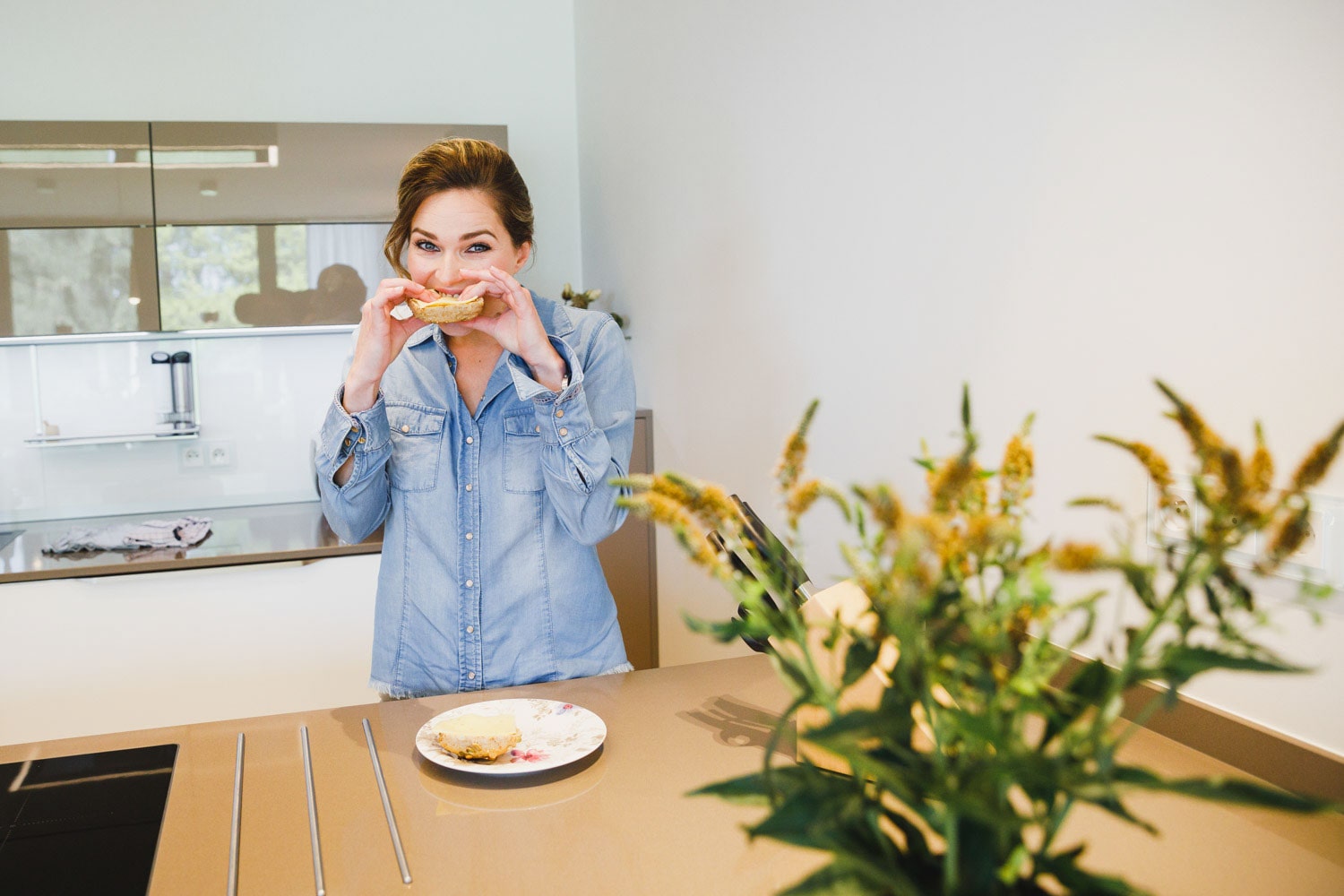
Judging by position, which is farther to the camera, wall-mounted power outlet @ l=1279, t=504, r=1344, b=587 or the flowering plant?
wall-mounted power outlet @ l=1279, t=504, r=1344, b=587

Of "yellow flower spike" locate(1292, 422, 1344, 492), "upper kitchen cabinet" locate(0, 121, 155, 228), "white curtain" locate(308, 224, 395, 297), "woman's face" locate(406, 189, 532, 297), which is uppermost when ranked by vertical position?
"upper kitchen cabinet" locate(0, 121, 155, 228)

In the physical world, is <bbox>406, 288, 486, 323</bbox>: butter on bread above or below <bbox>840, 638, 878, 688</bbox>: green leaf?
above

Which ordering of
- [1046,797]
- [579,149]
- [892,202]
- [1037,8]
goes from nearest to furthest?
[1046,797] → [1037,8] → [892,202] → [579,149]

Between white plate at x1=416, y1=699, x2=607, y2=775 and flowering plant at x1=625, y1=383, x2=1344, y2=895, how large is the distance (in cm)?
56

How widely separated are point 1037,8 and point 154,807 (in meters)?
1.40

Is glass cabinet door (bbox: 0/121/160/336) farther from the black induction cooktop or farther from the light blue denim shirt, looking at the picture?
the black induction cooktop

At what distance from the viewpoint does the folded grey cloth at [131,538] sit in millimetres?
2752

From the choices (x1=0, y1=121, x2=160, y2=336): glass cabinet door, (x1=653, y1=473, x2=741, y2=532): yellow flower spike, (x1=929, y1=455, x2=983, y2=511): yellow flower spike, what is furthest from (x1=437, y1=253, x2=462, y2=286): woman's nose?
(x1=0, y1=121, x2=160, y2=336): glass cabinet door

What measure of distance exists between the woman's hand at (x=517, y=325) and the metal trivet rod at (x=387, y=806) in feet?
1.80

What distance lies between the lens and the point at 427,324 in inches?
59.1

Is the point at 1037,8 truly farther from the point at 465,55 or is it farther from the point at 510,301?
the point at 465,55

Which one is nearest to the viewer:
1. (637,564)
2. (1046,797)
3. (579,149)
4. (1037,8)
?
(1046,797)

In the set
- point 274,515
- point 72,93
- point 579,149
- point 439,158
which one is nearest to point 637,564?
point 274,515

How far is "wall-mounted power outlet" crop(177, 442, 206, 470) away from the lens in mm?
3441
